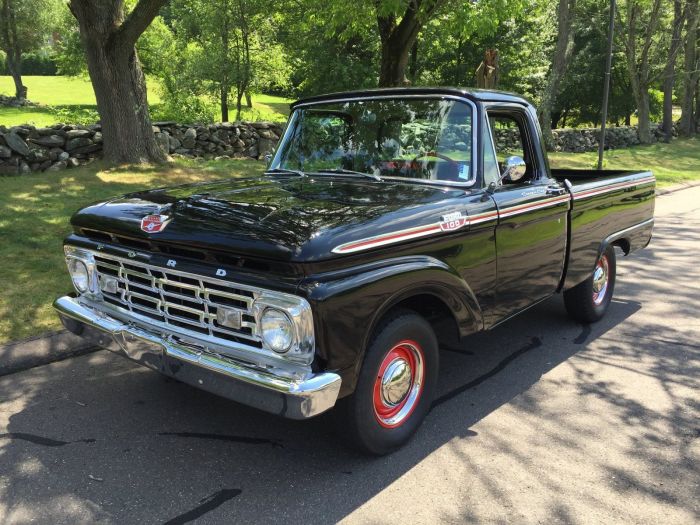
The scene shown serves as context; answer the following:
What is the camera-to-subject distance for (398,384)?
322 centimetres

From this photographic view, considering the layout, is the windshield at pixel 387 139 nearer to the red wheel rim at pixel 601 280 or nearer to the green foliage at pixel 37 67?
the red wheel rim at pixel 601 280

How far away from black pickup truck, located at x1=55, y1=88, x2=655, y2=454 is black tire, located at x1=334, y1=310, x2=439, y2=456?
0.01 meters

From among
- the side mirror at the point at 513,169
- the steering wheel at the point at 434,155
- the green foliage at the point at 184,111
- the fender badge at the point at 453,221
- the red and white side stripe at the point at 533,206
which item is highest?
the green foliage at the point at 184,111

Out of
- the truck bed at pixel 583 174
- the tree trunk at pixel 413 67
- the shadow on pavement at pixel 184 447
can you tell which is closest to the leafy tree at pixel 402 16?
the truck bed at pixel 583 174

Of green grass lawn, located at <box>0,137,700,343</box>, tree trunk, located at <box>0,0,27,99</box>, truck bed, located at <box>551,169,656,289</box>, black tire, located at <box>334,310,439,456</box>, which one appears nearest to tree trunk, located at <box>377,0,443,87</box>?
green grass lawn, located at <box>0,137,700,343</box>

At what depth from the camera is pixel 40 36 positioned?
112ft

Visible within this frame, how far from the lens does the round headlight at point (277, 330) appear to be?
2664mm

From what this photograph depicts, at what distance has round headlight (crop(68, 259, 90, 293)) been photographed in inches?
141

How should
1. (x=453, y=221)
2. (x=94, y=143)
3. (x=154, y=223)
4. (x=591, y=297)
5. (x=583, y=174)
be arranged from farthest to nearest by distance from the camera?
(x=94, y=143)
(x=583, y=174)
(x=591, y=297)
(x=453, y=221)
(x=154, y=223)

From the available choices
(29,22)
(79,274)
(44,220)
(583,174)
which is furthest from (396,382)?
(29,22)

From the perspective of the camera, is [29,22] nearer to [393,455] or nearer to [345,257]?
[345,257]

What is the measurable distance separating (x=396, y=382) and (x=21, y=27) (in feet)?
121

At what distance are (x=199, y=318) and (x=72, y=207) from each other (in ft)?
21.3

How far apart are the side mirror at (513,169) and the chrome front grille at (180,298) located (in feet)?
6.51
